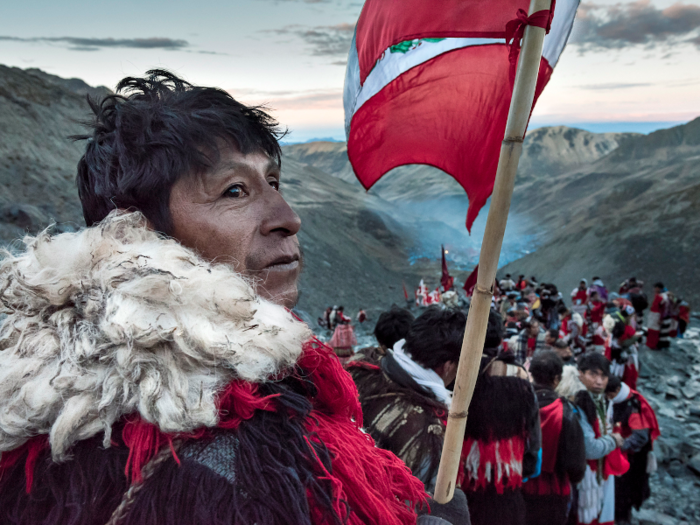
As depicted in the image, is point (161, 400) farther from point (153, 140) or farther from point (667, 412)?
point (667, 412)

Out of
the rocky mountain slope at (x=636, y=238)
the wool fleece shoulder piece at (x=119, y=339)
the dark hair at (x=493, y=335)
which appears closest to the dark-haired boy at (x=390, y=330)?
the dark hair at (x=493, y=335)

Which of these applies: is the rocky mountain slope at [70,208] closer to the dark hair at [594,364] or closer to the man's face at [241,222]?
the dark hair at [594,364]

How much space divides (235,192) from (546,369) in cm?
308

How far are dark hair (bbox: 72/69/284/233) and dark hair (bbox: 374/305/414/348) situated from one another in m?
2.28

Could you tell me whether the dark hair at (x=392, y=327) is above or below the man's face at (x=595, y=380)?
above

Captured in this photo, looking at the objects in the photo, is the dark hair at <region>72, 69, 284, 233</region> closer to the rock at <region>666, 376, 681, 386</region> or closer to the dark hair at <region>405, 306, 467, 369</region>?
the dark hair at <region>405, 306, 467, 369</region>

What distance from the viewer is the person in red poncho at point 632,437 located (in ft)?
14.2

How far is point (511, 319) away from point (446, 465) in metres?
7.75

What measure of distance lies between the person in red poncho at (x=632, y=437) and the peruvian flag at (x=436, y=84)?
2824mm

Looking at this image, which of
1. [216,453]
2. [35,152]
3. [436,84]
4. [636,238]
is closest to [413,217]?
[636,238]

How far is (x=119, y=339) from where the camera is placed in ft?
2.59

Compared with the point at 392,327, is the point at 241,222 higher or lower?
higher

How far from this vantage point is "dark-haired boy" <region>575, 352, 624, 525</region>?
11.5 ft

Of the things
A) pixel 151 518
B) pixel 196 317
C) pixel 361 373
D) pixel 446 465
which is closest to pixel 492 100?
pixel 361 373
